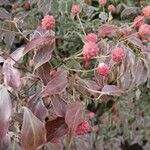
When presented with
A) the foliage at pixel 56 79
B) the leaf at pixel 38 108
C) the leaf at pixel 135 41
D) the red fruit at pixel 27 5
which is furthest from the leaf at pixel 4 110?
the red fruit at pixel 27 5

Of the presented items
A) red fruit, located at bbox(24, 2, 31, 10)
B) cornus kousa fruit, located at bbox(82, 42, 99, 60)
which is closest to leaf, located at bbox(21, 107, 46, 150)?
cornus kousa fruit, located at bbox(82, 42, 99, 60)

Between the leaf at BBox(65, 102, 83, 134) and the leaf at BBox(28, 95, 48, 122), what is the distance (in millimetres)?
58

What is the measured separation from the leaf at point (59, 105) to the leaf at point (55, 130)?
0.07 feet

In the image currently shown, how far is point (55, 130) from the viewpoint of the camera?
3.21 feet

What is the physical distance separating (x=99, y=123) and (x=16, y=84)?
193 cm

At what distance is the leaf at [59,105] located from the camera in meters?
0.99

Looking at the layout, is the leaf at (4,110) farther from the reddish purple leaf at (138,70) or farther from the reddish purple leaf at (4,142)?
the reddish purple leaf at (138,70)

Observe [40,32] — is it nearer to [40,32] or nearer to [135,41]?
[40,32]

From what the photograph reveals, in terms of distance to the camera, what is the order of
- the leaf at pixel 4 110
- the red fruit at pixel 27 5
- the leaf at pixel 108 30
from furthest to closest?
the red fruit at pixel 27 5
the leaf at pixel 108 30
the leaf at pixel 4 110

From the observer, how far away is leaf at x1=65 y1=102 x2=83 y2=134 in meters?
0.93

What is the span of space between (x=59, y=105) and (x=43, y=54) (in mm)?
126

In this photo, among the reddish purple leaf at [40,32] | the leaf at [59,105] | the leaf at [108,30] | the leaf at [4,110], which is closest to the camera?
the leaf at [4,110]

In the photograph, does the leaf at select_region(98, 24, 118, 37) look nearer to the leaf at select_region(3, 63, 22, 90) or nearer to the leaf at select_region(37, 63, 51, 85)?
the leaf at select_region(37, 63, 51, 85)

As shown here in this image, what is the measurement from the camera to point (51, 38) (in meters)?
1.03
